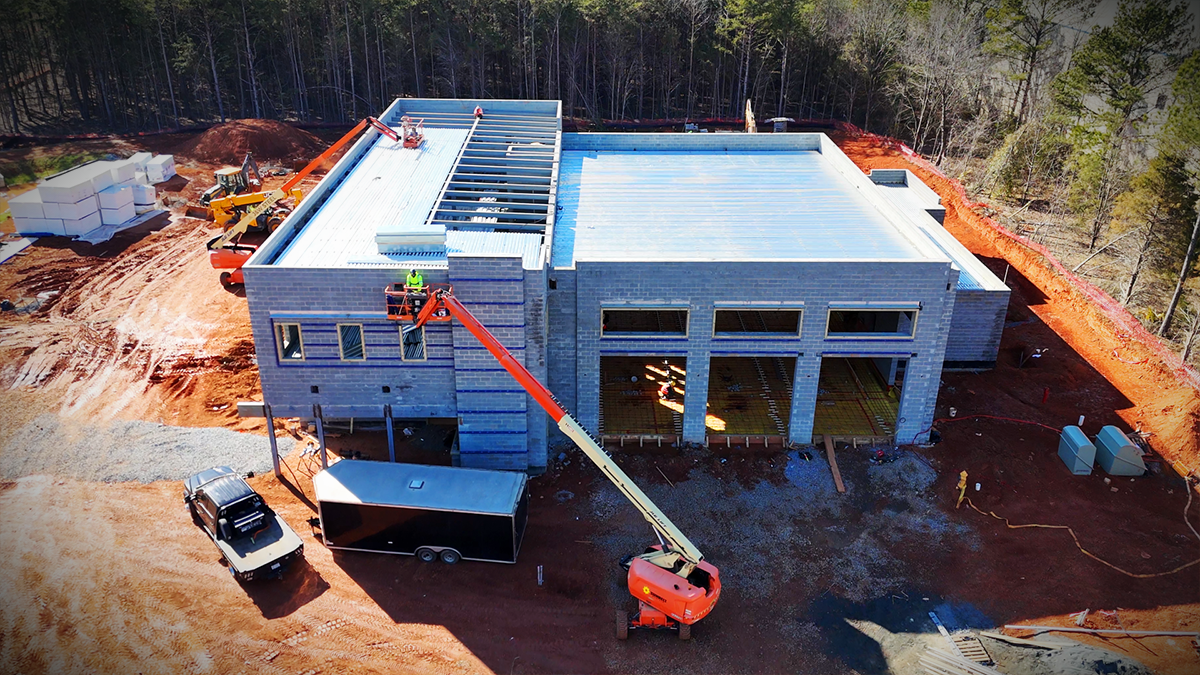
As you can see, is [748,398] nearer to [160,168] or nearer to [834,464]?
[834,464]

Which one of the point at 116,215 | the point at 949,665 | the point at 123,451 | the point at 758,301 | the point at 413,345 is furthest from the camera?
the point at 116,215

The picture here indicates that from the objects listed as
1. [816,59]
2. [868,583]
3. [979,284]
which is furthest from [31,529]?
[816,59]

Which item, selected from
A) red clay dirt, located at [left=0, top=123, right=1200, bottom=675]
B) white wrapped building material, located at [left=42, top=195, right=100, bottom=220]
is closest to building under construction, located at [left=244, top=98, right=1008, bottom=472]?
red clay dirt, located at [left=0, top=123, right=1200, bottom=675]

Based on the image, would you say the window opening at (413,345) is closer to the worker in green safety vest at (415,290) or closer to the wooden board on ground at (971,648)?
the worker in green safety vest at (415,290)

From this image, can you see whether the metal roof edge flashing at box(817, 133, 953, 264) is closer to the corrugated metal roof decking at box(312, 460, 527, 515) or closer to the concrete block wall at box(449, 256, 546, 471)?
the concrete block wall at box(449, 256, 546, 471)

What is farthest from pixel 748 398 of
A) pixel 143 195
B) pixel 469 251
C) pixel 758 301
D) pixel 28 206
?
pixel 28 206

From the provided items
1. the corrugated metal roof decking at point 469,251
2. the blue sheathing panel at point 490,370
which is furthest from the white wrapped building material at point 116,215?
the blue sheathing panel at point 490,370
